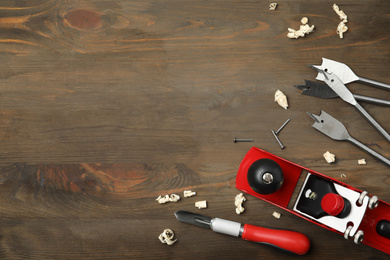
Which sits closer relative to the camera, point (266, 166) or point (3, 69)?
point (266, 166)

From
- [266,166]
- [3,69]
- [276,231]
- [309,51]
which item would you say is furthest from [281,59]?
[3,69]

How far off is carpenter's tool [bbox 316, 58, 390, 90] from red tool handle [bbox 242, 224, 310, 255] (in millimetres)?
433

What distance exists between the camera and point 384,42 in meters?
0.89

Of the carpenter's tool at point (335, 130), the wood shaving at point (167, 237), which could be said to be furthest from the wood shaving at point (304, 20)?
the wood shaving at point (167, 237)

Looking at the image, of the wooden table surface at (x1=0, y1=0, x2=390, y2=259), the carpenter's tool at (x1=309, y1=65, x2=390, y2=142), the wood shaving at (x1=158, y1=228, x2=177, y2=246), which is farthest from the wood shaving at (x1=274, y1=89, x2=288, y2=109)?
the wood shaving at (x1=158, y1=228, x2=177, y2=246)

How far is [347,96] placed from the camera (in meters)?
0.85

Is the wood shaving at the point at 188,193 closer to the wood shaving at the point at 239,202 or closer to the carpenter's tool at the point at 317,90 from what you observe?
the wood shaving at the point at 239,202

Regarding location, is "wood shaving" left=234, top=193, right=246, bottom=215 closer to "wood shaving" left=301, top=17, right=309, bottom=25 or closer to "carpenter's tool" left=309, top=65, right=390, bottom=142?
"carpenter's tool" left=309, top=65, right=390, bottom=142

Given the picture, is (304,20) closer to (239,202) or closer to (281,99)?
(281,99)

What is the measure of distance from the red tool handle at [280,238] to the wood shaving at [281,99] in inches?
13.4

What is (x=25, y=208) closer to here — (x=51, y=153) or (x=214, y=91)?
(x=51, y=153)

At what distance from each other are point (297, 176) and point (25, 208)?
77cm

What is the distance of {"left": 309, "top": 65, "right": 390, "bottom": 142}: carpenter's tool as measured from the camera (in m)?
0.84

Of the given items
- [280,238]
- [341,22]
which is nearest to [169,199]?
[280,238]
